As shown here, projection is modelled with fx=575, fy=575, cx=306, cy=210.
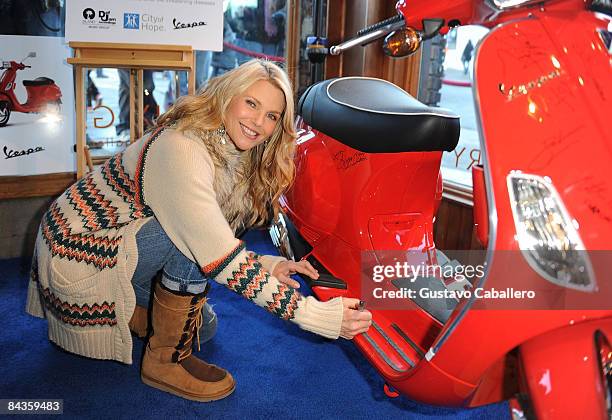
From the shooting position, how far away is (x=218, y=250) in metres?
1.17

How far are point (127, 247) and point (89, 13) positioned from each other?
133 centimetres

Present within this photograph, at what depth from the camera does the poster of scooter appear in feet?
7.41

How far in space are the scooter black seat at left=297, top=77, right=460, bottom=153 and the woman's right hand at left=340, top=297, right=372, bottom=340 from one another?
438mm

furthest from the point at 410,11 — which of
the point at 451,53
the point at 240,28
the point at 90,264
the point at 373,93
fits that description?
the point at 240,28

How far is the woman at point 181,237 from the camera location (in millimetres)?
1176

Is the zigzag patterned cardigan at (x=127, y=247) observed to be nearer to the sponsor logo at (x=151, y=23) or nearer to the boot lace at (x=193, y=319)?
the boot lace at (x=193, y=319)

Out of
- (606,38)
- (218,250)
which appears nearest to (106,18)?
(218,250)

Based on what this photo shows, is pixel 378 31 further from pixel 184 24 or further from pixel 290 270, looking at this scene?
pixel 184 24

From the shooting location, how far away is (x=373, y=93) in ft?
5.11

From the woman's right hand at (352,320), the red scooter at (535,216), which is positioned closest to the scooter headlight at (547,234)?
the red scooter at (535,216)
